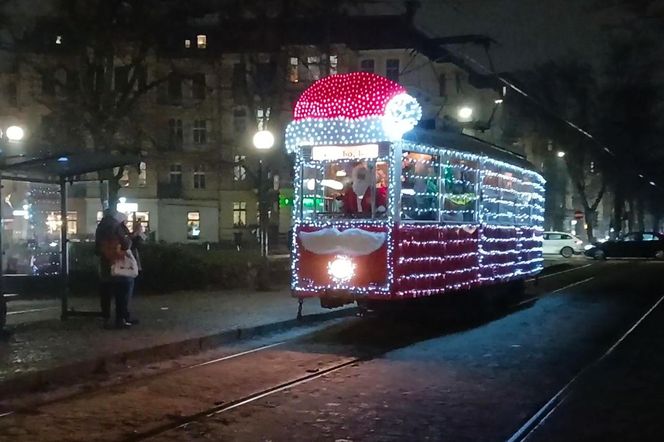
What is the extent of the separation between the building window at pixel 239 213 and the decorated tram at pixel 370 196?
5061cm

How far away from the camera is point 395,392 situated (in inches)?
419

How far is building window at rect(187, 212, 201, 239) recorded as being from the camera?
6669cm

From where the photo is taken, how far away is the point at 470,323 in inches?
717

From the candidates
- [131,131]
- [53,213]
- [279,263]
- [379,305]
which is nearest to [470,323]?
[379,305]

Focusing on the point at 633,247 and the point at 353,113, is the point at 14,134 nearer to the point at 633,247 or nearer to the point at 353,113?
the point at 353,113

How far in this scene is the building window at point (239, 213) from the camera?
67.1 meters

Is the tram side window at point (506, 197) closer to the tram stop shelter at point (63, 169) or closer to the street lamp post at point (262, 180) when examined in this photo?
the street lamp post at point (262, 180)

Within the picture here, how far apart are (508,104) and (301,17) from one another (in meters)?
48.4

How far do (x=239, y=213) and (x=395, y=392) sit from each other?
57091 millimetres

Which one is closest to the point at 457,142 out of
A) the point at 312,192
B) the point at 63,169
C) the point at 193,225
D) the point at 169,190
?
the point at 312,192

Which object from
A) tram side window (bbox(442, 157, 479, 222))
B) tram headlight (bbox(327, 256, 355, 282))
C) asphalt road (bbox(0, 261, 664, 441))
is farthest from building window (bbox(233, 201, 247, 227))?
tram headlight (bbox(327, 256, 355, 282))

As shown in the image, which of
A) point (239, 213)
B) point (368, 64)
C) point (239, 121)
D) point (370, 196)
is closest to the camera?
point (370, 196)

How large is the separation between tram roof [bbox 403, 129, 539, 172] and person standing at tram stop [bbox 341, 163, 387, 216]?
86cm

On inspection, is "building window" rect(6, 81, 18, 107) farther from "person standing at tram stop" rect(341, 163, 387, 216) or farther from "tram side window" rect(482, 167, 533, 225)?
"person standing at tram stop" rect(341, 163, 387, 216)
